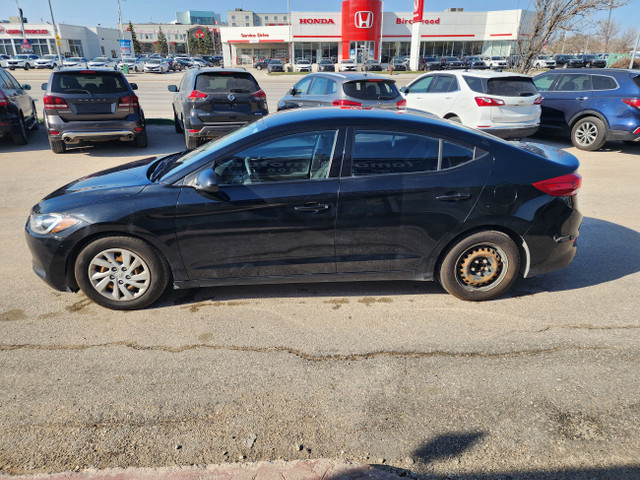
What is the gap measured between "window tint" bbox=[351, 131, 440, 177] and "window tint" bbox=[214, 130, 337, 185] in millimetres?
245

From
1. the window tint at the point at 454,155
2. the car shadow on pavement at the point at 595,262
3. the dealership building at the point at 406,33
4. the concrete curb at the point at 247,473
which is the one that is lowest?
the car shadow on pavement at the point at 595,262

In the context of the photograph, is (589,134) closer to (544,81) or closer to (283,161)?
(544,81)

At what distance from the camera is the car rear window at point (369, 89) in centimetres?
940

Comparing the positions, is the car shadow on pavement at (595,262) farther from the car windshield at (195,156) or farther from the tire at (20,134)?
the tire at (20,134)

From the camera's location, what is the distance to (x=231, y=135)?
4113 mm

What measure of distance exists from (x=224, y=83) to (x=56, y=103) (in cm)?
332

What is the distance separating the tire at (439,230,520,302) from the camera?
3.78 meters

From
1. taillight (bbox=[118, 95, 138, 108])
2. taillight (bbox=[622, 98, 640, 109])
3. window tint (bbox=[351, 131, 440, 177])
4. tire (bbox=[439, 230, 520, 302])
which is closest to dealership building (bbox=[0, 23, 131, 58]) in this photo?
taillight (bbox=[118, 95, 138, 108])

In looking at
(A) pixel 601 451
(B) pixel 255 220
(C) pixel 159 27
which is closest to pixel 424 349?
(A) pixel 601 451

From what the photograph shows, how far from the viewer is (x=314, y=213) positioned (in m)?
3.58

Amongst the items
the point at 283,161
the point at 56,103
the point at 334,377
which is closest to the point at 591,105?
the point at 283,161

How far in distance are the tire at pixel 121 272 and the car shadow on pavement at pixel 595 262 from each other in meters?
3.14

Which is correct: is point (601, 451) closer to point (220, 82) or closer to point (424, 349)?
point (424, 349)

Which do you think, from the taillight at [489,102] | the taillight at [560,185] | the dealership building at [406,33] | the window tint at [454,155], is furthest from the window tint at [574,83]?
the dealership building at [406,33]
